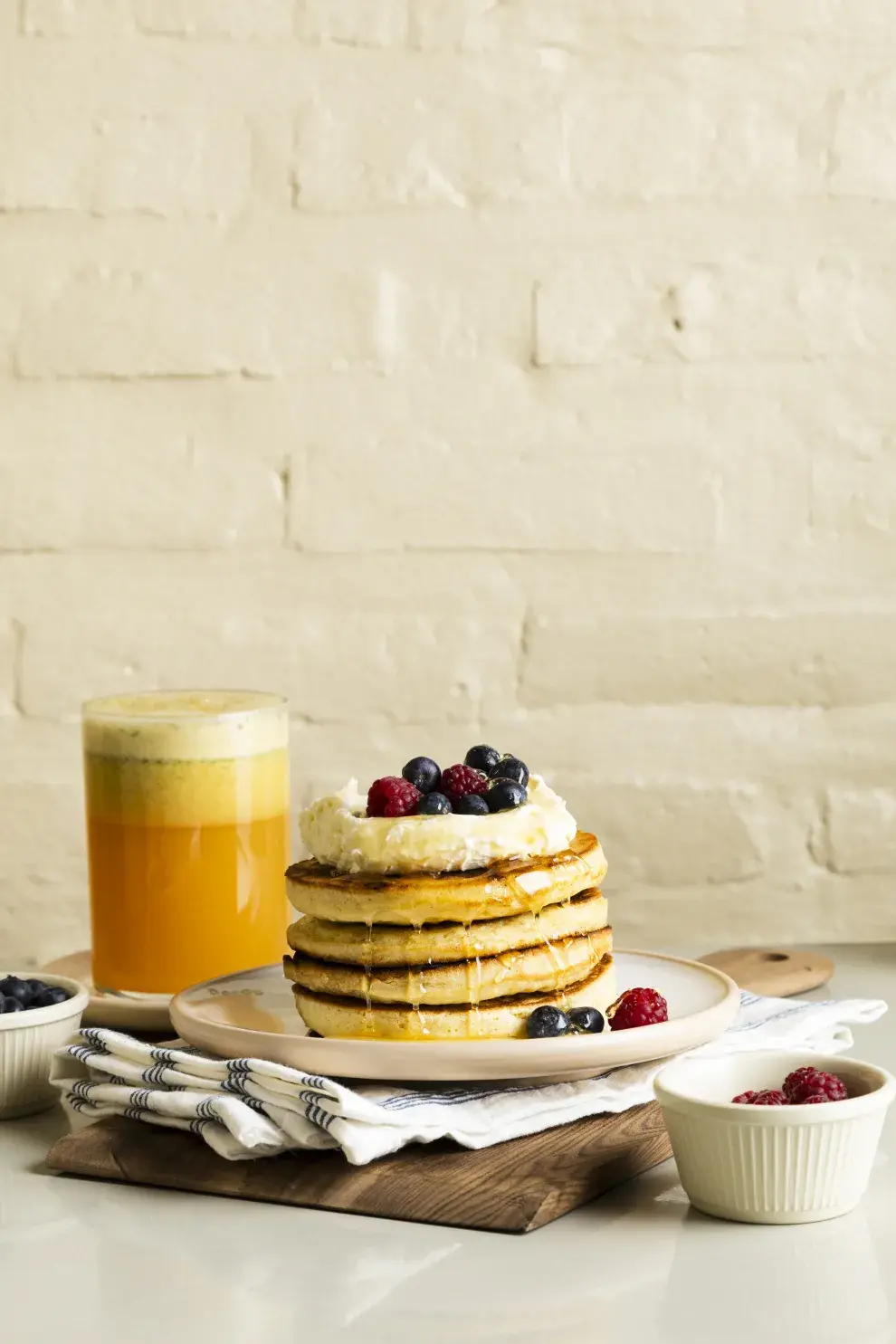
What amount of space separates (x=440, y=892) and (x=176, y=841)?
0.34 metres

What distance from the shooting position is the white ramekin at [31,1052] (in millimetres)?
1218

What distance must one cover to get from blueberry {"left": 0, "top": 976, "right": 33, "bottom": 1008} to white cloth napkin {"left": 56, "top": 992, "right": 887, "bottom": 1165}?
6 centimetres

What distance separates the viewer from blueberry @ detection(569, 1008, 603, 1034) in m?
1.16

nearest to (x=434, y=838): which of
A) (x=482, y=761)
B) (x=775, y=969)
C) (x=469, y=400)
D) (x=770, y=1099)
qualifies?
(x=482, y=761)

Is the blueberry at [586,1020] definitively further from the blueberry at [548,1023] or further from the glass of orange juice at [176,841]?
the glass of orange juice at [176,841]

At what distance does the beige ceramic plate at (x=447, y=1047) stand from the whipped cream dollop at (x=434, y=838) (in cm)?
13

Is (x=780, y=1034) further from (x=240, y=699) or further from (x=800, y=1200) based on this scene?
(x=240, y=699)

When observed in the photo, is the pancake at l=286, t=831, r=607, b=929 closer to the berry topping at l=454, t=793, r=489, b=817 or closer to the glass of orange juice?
the berry topping at l=454, t=793, r=489, b=817

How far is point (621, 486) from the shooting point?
7.15ft

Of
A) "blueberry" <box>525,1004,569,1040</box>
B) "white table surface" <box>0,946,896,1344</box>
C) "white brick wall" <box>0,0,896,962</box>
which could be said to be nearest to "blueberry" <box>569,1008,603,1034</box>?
"blueberry" <box>525,1004,569,1040</box>

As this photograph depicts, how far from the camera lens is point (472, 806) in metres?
1.22

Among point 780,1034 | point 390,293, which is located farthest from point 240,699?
point 390,293

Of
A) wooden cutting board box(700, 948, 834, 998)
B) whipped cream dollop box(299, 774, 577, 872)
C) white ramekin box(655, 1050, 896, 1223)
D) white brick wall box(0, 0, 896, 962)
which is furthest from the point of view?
white brick wall box(0, 0, 896, 962)

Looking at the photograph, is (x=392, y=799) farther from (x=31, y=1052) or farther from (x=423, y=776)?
(x=31, y=1052)
